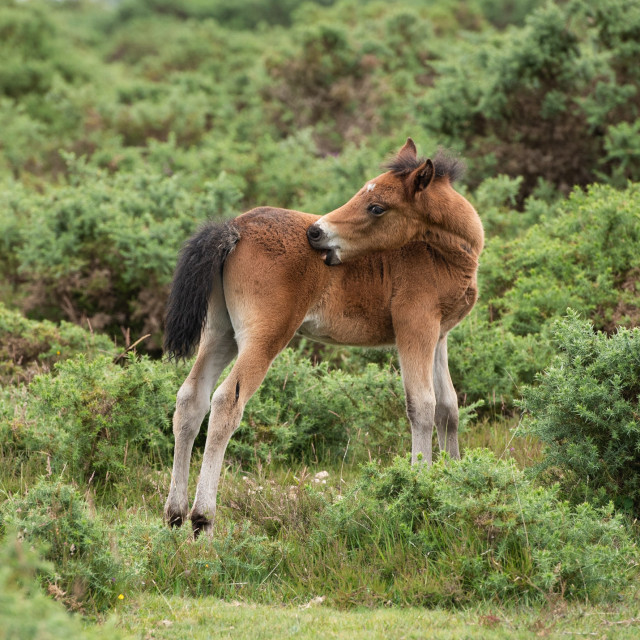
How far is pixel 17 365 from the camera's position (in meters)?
7.70

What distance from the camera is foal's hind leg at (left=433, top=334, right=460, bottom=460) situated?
5938mm

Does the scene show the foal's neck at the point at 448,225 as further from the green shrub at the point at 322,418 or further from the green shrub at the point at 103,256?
the green shrub at the point at 103,256

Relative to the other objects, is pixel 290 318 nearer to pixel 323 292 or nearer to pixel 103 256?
pixel 323 292

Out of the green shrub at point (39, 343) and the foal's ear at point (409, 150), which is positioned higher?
the foal's ear at point (409, 150)

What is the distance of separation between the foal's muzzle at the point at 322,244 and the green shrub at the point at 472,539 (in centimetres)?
141

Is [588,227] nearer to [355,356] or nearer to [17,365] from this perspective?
[355,356]

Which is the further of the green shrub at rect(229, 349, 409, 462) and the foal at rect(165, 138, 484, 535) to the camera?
the green shrub at rect(229, 349, 409, 462)

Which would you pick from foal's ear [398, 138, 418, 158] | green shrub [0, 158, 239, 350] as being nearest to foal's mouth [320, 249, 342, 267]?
foal's ear [398, 138, 418, 158]

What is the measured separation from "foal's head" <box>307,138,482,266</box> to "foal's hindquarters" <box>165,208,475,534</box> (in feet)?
0.50

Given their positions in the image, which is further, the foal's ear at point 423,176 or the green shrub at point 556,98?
the green shrub at point 556,98

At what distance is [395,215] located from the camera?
217 inches

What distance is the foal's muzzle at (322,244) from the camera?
5.35m

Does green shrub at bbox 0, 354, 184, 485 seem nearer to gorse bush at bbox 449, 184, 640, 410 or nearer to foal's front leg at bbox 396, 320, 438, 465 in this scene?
foal's front leg at bbox 396, 320, 438, 465

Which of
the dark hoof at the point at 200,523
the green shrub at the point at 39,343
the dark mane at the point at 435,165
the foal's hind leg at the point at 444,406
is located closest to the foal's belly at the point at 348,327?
the foal's hind leg at the point at 444,406
